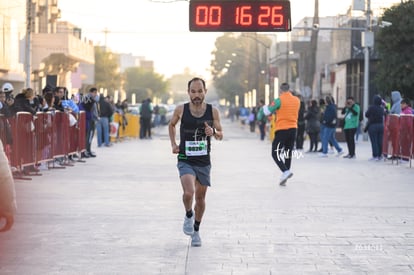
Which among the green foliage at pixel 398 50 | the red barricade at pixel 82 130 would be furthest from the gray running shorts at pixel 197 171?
the green foliage at pixel 398 50

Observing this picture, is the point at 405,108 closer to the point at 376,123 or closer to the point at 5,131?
the point at 376,123

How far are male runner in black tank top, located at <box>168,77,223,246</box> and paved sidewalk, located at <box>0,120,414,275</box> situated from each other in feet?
1.24

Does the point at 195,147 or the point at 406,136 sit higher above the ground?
the point at 195,147

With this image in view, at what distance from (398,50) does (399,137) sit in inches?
985

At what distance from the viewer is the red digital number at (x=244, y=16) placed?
23000 millimetres

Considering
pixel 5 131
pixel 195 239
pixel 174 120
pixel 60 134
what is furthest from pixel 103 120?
pixel 195 239

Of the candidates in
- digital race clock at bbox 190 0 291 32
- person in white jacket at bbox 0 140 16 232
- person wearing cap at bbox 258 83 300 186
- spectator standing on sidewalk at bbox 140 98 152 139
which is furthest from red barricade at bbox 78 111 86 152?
person in white jacket at bbox 0 140 16 232

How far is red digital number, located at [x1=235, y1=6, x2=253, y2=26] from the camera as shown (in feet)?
75.5

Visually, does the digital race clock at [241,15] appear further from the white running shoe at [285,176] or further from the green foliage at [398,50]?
the green foliage at [398,50]

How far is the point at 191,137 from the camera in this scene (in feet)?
32.9

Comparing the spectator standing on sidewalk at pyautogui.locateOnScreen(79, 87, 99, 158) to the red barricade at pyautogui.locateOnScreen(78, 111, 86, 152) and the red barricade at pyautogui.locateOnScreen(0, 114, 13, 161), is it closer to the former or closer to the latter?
the red barricade at pyautogui.locateOnScreen(78, 111, 86, 152)

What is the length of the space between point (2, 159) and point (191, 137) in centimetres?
466

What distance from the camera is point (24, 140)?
58.4 feet

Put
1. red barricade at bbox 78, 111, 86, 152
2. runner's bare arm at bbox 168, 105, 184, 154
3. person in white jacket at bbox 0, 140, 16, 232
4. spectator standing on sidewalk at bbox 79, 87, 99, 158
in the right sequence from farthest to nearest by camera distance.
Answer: spectator standing on sidewalk at bbox 79, 87, 99, 158 → red barricade at bbox 78, 111, 86, 152 → runner's bare arm at bbox 168, 105, 184, 154 → person in white jacket at bbox 0, 140, 16, 232
